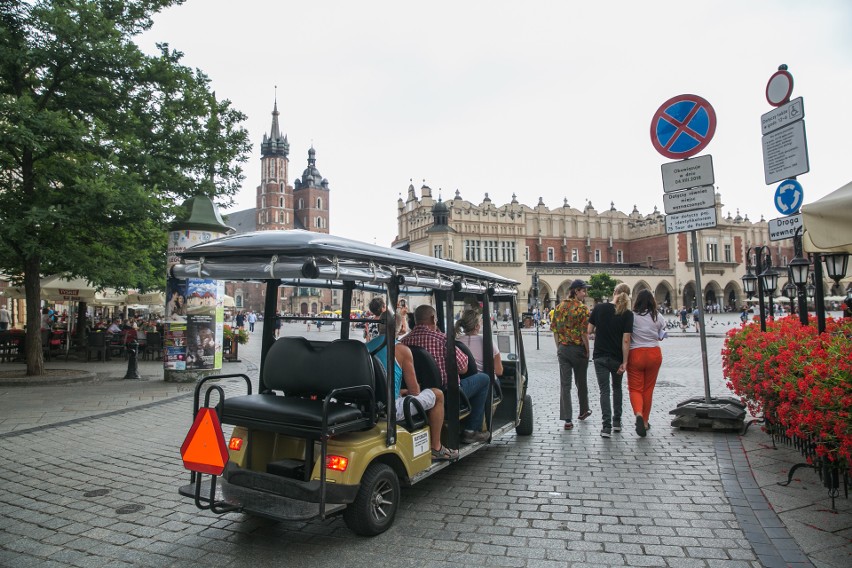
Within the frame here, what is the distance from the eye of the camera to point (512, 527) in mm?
4316

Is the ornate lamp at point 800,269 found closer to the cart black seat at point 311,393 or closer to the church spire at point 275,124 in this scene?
the cart black seat at point 311,393

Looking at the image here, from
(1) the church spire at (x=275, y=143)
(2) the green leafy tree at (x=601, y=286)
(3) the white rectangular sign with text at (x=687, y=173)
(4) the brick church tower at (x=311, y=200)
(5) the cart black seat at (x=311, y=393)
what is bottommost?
(5) the cart black seat at (x=311, y=393)

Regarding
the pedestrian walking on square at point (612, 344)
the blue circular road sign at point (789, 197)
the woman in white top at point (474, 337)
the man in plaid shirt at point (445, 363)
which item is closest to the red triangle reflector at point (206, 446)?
the man in plaid shirt at point (445, 363)

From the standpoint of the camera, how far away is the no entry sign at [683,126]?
7148mm

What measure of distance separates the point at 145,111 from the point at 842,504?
14618 mm

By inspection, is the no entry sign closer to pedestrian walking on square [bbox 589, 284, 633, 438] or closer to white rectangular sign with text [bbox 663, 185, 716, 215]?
white rectangular sign with text [bbox 663, 185, 716, 215]

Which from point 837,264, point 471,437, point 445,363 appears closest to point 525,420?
point 471,437

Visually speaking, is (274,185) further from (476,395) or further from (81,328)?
(476,395)

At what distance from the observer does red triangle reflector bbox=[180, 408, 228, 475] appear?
154 inches

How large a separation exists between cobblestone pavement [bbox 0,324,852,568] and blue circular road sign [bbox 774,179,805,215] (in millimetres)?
2675

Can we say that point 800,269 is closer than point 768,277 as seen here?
Yes

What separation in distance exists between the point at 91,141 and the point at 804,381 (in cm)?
1275

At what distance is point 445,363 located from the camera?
5.43m

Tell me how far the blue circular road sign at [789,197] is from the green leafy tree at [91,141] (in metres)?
10.7
